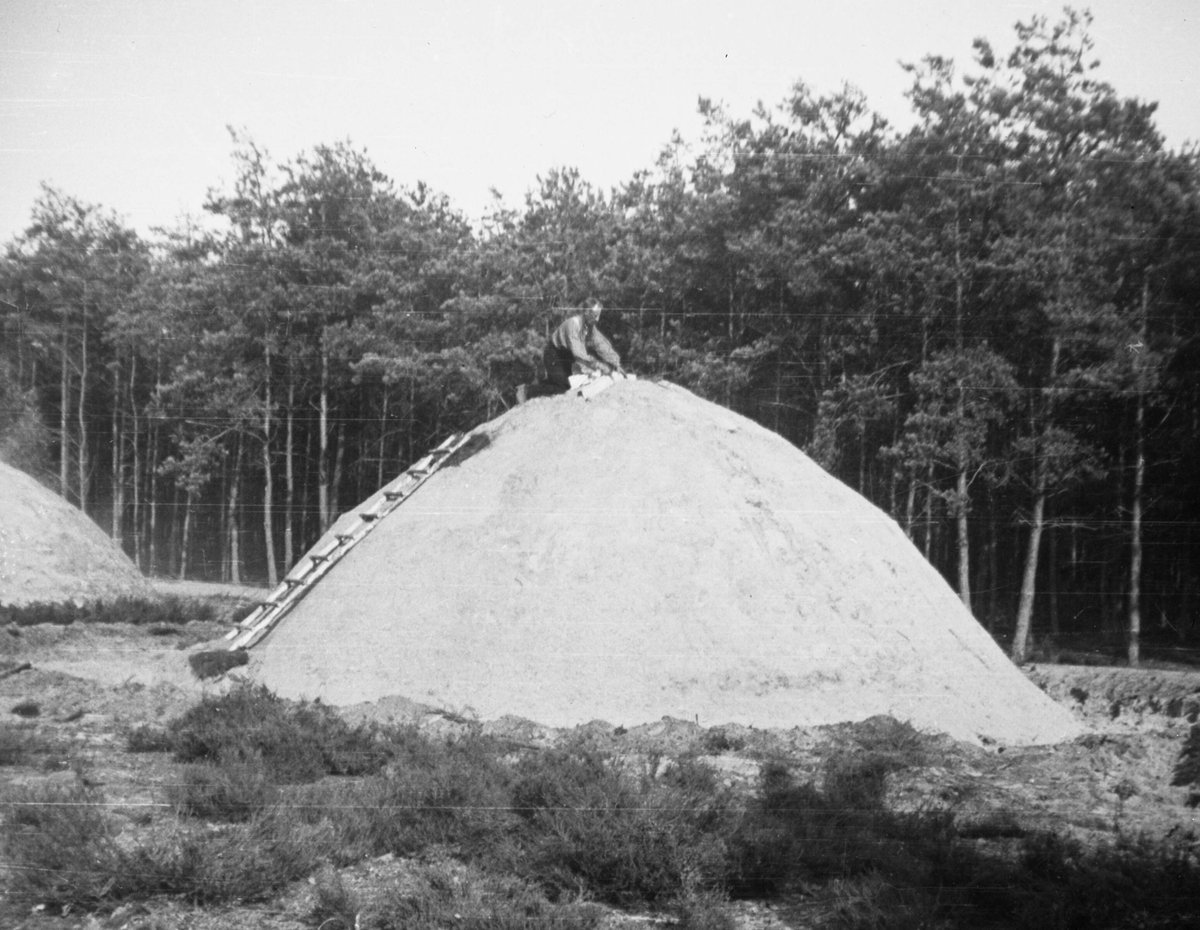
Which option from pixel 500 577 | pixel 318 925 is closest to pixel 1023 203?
pixel 500 577

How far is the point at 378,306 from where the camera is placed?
76.3 feet

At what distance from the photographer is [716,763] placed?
913 centimetres

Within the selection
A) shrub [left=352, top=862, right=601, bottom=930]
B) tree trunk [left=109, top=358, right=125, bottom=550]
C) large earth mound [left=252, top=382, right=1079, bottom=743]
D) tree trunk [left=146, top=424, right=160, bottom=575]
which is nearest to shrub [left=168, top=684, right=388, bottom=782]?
large earth mound [left=252, top=382, right=1079, bottom=743]

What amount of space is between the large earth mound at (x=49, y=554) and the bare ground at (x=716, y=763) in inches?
275

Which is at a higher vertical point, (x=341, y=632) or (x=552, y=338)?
(x=552, y=338)

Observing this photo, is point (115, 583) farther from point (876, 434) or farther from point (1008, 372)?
point (1008, 372)

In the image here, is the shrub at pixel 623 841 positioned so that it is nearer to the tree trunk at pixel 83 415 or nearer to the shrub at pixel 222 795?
the shrub at pixel 222 795

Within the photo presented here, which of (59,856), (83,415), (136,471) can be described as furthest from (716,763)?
(136,471)

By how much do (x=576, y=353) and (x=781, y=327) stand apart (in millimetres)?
9516

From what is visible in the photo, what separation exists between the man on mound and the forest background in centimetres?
720

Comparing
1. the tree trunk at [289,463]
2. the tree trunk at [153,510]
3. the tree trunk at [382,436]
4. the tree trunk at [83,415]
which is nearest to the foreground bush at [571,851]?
the tree trunk at [83,415]

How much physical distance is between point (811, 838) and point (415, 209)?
65.2ft

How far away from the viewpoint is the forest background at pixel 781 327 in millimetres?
18141

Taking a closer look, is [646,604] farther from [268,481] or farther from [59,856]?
[268,481]
